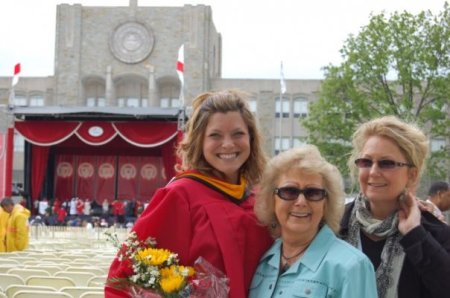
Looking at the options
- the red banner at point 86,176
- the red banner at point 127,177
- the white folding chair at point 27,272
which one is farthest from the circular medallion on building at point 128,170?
the white folding chair at point 27,272

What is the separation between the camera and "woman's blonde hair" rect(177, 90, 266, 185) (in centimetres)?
303

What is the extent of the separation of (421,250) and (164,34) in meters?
42.1

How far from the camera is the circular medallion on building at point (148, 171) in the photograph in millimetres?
33969

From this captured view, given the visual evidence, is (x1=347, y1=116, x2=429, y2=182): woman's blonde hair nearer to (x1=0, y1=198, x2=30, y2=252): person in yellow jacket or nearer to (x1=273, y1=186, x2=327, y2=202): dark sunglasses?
(x1=273, y1=186, x2=327, y2=202): dark sunglasses

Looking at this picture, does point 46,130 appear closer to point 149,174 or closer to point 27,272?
point 149,174

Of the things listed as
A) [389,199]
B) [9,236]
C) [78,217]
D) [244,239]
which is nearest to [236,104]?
[244,239]

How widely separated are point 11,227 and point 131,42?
33.4 metres

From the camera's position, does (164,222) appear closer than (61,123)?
Yes

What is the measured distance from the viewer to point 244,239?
2867mm

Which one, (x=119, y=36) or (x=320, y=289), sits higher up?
(x=119, y=36)

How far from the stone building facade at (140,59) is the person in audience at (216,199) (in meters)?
40.3

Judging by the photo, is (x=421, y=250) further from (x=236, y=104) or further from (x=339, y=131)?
(x=339, y=131)

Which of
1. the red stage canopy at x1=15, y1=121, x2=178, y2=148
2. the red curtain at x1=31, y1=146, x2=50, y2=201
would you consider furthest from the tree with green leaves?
the red curtain at x1=31, y1=146, x2=50, y2=201

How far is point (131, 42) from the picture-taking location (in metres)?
43.5
